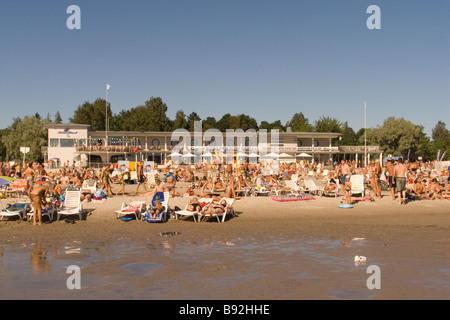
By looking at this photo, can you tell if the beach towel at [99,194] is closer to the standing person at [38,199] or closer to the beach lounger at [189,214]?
the standing person at [38,199]

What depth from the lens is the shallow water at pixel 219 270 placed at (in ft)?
21.1

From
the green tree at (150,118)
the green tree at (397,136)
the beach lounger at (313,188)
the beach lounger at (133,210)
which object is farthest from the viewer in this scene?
the green tree at (150,118)

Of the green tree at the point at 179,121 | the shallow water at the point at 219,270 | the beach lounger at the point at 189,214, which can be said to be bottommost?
the shallow water at the point at 219,270

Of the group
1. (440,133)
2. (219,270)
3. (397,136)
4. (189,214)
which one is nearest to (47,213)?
(189,214)

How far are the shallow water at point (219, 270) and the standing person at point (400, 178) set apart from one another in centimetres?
566

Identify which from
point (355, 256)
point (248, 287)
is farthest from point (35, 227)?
point (355, 256)

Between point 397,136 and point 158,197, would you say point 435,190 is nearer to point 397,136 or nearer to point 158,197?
point 158,197

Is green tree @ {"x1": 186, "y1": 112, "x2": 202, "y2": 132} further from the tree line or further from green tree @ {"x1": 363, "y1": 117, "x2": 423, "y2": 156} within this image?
green tree @ {"x1": 363, "y1": 117, "x2": 423, "y2": 156}

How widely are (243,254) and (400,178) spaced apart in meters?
8.45

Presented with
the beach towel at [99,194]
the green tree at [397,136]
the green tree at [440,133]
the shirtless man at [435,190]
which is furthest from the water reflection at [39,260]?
the green tree at [440,133]

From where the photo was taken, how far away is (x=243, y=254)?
340 inches
